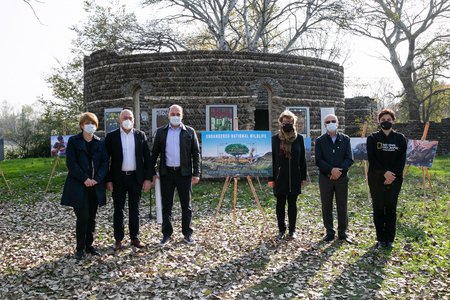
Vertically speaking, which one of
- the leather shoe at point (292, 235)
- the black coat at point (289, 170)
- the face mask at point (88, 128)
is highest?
the face mask at point (88, 128)

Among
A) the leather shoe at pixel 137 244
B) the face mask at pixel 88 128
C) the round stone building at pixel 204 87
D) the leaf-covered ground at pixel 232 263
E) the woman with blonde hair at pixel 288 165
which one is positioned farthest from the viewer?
the round stone building at pixel 204 87

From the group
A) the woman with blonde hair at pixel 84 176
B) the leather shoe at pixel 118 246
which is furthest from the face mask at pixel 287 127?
the leather shoe at pixel 118 246

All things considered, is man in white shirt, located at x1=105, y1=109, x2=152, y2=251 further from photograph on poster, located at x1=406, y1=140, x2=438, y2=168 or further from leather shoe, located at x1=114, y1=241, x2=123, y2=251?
A: photograph on poster, located at x1=406, y1=140, x2=438, y2=168

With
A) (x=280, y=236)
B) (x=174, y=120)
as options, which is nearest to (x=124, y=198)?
(x=174, y=120)

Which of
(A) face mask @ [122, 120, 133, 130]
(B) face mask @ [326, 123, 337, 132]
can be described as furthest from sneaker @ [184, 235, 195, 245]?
(B) face mask @ [326, 123, 337, 132]

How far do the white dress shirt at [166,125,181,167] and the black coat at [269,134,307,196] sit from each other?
163 cm

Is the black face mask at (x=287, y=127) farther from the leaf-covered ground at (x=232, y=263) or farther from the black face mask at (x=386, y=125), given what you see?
the leaf-covered ground at (x=232, y=263)

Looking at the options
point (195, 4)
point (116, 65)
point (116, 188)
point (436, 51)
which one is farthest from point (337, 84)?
point (436, 51)

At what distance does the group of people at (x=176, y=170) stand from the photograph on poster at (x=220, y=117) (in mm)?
7706

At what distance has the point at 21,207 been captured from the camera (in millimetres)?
11234

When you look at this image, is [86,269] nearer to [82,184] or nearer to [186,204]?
[82,184]

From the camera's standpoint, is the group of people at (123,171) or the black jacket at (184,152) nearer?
the group of people at (123,171)

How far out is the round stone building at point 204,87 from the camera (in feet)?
48.7

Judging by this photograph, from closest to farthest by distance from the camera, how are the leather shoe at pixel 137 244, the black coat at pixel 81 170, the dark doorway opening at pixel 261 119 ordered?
the black coat at pixel 81 170 → the leather shoe at pixel 137 244 → the dark doorway opening at pixel 261 119
